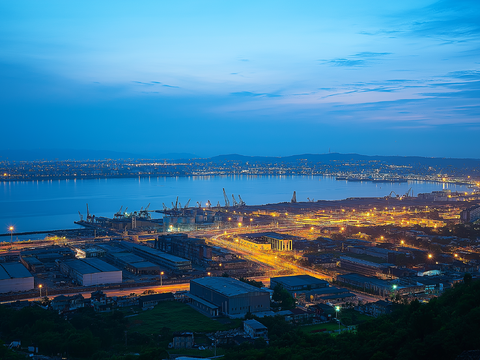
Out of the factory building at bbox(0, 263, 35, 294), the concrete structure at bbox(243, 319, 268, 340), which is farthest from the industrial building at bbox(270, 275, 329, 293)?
the factory building at bbox(0, 263, 35, 294)

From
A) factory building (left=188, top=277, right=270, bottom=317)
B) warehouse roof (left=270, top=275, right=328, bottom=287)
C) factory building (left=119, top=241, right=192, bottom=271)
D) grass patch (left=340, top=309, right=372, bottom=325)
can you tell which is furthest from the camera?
factory building (left=119, top=241, right=192, bottom=271)

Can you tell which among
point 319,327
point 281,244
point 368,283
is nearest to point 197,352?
point 319,327

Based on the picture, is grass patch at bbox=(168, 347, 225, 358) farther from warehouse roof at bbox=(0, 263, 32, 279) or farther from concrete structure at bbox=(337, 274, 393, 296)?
warehouse roof at bbox=(0, 263, 32, 279)

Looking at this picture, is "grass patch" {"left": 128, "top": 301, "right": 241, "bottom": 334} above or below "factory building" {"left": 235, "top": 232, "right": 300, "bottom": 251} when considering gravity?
below

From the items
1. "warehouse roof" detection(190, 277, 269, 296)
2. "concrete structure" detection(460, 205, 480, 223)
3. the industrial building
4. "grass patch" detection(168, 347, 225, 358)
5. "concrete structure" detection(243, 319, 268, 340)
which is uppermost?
"concrete structure" detection(460, 205, 480, 223)

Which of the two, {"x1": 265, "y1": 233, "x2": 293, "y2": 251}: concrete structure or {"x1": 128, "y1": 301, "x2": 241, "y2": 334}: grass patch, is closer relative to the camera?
{"x1": 128, "y1": 301, "x2": 241, "y2": 334}: grass patch

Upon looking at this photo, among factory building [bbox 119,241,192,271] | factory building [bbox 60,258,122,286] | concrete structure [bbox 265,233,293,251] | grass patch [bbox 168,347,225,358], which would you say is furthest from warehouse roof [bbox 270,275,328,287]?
concrete structure [bbox 265,233,293,251]

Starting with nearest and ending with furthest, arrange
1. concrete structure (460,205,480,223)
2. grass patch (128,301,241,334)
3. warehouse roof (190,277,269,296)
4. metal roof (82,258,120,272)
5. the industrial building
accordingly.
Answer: grass patch (128,301,241,334)
warehouse roof (190,277,269,296)
the industrial building
metal roof (82,258,120,272)
concrete structure (460,205,480,223)

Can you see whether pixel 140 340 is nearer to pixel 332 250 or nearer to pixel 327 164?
pixel 332 250
